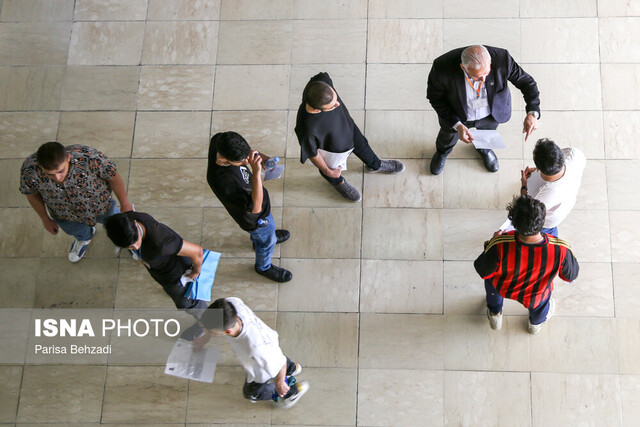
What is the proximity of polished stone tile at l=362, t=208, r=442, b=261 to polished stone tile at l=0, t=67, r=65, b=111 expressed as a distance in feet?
10.4

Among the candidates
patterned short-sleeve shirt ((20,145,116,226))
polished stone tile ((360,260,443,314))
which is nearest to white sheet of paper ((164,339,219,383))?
patterned short-sleeve shirt ((20,145,116,226))

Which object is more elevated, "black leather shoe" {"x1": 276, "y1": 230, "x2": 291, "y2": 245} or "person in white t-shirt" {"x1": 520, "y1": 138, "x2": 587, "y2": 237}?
"person in white t-shirt" {"x1": 520, "y1": 138, "x2": 587, "y2": 237}

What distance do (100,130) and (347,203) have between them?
2379mm

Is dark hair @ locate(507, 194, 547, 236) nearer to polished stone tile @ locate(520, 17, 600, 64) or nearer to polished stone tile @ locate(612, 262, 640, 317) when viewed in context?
polished stone tile @ locate(612, 262, 640, 317)

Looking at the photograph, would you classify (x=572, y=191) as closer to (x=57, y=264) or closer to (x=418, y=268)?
(x=418, y=268)

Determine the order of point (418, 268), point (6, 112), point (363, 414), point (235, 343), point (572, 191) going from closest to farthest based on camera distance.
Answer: point (235, 343) < point (572, 191) < point (363, 414) < point (418, 268) < point (6, 112)

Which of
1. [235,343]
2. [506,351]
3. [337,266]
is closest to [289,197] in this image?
[337,266]

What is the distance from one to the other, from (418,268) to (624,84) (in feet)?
8.00

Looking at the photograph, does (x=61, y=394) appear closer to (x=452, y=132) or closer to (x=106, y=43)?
(x=106, y=43)

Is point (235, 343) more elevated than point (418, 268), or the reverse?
point (235, 343)

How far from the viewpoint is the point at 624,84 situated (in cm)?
485

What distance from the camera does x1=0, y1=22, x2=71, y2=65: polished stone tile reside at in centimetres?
543

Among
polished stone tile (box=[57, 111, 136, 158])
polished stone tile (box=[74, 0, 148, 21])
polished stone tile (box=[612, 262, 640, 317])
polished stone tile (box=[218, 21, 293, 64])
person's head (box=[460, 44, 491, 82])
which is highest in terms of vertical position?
person's head (box=[460, 44, 491, 82])

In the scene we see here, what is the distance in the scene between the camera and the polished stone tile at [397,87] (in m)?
5.01
